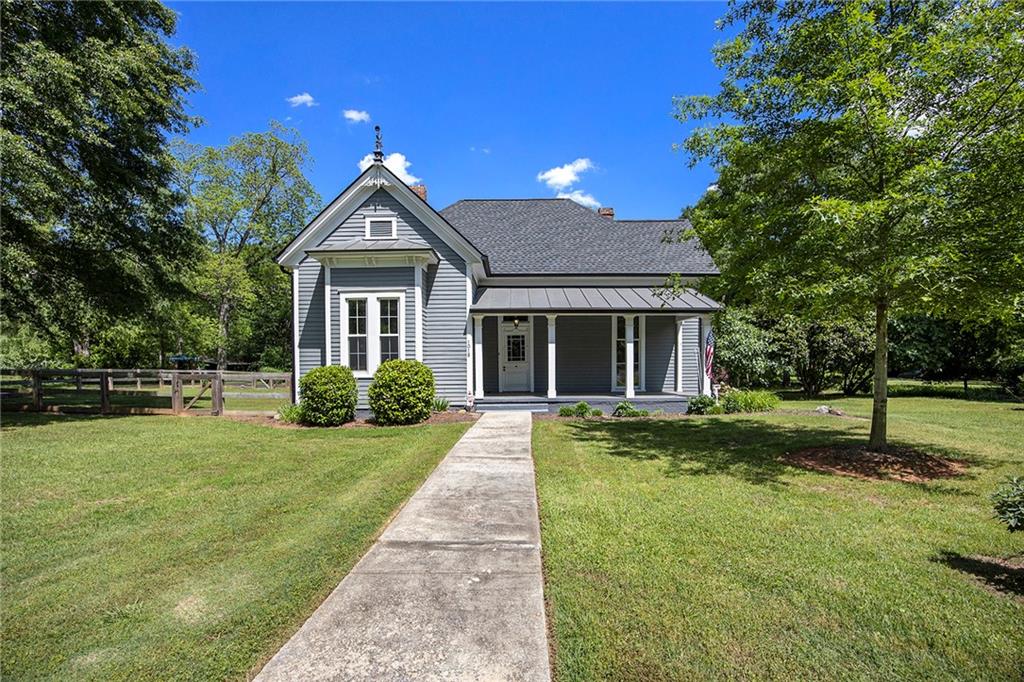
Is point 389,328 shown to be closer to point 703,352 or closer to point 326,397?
point 326,397

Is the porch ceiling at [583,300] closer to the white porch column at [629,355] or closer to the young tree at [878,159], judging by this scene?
the white porch column at [629,355]

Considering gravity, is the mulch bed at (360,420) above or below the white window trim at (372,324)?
below

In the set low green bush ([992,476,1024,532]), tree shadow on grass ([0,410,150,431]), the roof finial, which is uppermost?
the roof finial

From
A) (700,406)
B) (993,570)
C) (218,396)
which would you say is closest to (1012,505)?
(993,570)

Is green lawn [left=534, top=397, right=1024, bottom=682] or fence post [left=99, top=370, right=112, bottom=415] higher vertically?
fence post [left=99, top=370, right=112, bottom=415]

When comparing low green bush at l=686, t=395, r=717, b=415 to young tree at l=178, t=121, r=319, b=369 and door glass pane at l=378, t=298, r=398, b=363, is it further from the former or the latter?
young tree at l=178, t=121, r=319, b=369

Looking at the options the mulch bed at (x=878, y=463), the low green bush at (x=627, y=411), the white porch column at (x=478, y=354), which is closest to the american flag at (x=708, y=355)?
the low green bush at (x=627, y=411)

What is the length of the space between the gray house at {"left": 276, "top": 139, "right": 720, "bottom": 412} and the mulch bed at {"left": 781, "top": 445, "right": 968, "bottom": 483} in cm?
514

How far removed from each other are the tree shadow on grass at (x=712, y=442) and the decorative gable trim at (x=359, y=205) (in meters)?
6.43

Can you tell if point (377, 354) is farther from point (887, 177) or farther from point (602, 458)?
point (887, 177)

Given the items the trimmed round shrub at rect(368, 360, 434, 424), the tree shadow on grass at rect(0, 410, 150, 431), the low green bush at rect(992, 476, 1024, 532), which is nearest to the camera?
the low green bush at rect(992, 476, 1024, 532)

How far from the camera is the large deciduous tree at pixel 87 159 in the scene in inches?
429

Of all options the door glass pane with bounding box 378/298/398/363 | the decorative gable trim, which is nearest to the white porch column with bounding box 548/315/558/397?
the decorative gable trim

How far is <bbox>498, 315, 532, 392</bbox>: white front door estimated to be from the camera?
16.9m
